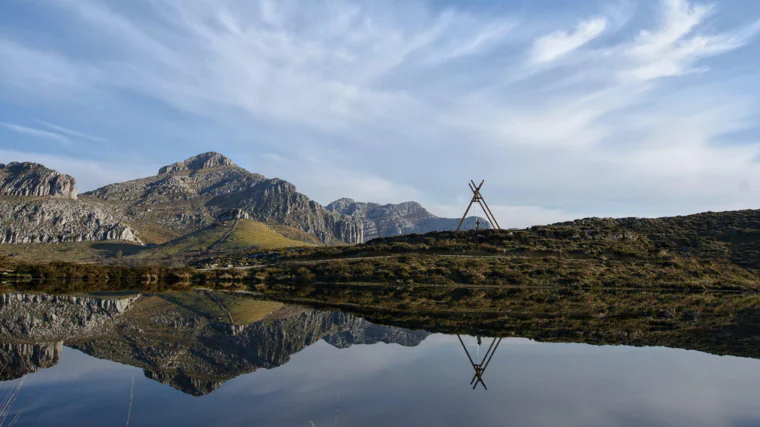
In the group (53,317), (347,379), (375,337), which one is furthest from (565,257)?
(53,317)

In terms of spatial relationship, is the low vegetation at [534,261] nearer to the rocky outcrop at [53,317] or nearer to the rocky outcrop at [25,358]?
the rocky outcrop at [53,317]

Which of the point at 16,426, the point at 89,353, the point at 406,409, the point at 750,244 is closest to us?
the point at 16,426

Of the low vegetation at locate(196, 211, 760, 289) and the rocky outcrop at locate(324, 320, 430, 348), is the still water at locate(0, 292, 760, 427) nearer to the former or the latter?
the rocky outcrop at locate(324, 320, 430, 348)

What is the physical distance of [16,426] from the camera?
671cm

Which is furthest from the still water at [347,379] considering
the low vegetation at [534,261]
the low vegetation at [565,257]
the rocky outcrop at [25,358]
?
the low vegetation at [565,257]

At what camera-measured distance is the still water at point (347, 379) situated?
300 inches

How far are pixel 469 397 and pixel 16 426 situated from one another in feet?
25.8

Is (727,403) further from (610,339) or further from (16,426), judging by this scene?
(16,426)

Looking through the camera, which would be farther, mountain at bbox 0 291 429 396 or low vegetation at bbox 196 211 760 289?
low vegetation at bbox 196 211 760 289

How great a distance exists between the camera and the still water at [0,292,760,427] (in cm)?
761

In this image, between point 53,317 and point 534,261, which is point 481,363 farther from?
point 534,261

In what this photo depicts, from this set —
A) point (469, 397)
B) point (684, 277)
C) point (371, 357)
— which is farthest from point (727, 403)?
point (684, 277)

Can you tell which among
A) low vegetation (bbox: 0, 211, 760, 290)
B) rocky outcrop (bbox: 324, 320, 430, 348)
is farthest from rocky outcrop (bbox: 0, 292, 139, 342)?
low vegetation (bbox: 0, 211, 760, 290)

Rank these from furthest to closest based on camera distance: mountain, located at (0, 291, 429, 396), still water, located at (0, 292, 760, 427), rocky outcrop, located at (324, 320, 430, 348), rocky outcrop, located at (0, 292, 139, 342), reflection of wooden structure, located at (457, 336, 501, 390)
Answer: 1. rocky outcrop, located at (324, 320, 430, 348)
2. rocky outcrop, located at (0, 292, 139, 342)
3. mountain, located at (0, 291, 429, 396)
4. reflection of wooden structure, located at (457, 336, 501, 390)
5. still water, located at (0, 292, 760, 427)
